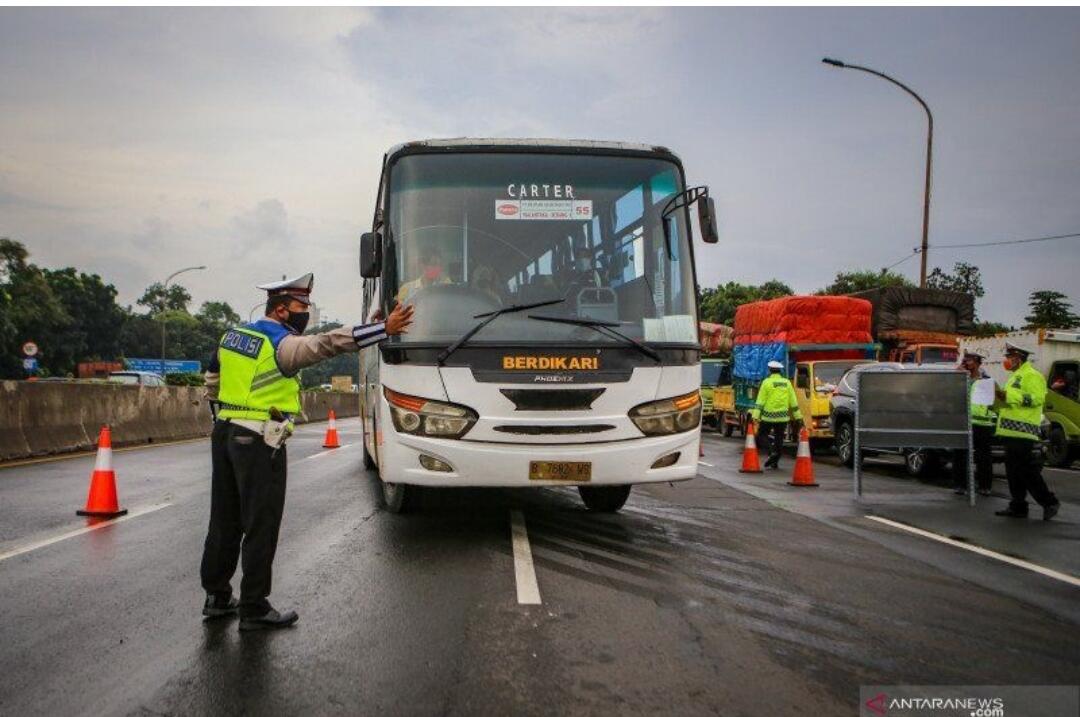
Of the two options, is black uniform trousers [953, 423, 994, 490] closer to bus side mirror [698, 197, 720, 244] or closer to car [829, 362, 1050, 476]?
car [829, 362, 1050, 476]

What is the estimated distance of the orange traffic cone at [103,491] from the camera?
833 centimetres

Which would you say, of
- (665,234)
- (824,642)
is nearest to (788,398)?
A: (665,234)

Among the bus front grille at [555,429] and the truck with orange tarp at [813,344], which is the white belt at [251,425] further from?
the truck with orange tarp at [813,344]

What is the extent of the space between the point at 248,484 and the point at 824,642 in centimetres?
313

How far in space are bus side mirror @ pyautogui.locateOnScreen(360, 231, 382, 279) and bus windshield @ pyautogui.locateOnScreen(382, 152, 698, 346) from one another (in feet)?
0.32

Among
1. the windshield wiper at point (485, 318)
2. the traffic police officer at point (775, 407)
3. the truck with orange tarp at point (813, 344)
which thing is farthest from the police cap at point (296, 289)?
the truck with orange tarp at point (813, 344)

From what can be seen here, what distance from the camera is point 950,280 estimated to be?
67.8 m

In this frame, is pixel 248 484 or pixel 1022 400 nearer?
pixel 248 484

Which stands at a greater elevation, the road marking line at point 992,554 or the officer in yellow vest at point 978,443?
the officer in yellow vest at point 978,443

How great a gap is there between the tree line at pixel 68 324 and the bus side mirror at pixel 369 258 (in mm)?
40494

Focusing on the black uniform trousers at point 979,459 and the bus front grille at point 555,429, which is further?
the black uniform trousers at point 979,459

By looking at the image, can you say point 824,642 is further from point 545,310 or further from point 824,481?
point 824,481

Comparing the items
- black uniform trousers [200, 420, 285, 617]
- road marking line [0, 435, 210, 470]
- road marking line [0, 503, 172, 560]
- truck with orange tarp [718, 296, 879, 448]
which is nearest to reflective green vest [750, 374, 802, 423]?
truck with orange tarp [718, 296, 879, 448]

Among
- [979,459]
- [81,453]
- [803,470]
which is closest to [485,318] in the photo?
[803,470]
